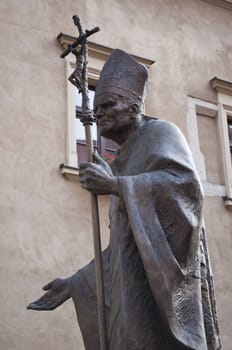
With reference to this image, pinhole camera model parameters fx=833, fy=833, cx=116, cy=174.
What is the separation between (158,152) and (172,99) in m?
8.50

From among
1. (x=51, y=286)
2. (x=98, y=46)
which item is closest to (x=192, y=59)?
(x=98, y=46)

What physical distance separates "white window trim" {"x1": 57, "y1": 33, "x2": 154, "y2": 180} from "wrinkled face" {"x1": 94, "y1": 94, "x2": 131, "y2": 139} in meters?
6.28

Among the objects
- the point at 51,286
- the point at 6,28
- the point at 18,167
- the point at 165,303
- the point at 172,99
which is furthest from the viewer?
the point at 172,99

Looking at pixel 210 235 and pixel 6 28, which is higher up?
pixel 6 28

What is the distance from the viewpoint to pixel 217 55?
13.0 m

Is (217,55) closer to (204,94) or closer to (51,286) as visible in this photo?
(204,94)

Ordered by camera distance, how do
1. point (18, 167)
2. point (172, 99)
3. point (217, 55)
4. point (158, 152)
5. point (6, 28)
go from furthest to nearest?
point (217, 55)
point (172, 99)
point (6, 28)
point (18, 167)
point (158, 152)

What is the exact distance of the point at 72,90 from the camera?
10.8 meters

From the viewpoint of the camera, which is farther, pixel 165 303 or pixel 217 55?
pixel 217 55

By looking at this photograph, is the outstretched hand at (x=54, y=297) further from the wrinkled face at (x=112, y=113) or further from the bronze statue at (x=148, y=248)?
the wrinkled face at (x=112, y=113)

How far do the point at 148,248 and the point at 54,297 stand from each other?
752 millimetres

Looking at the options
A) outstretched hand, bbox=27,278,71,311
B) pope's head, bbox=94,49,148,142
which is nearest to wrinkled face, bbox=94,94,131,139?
pope's head, bbox=94,49,148,142

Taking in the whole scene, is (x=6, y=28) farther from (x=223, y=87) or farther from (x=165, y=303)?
(x=165, y=303)

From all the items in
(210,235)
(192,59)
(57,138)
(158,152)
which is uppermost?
(192,59)
